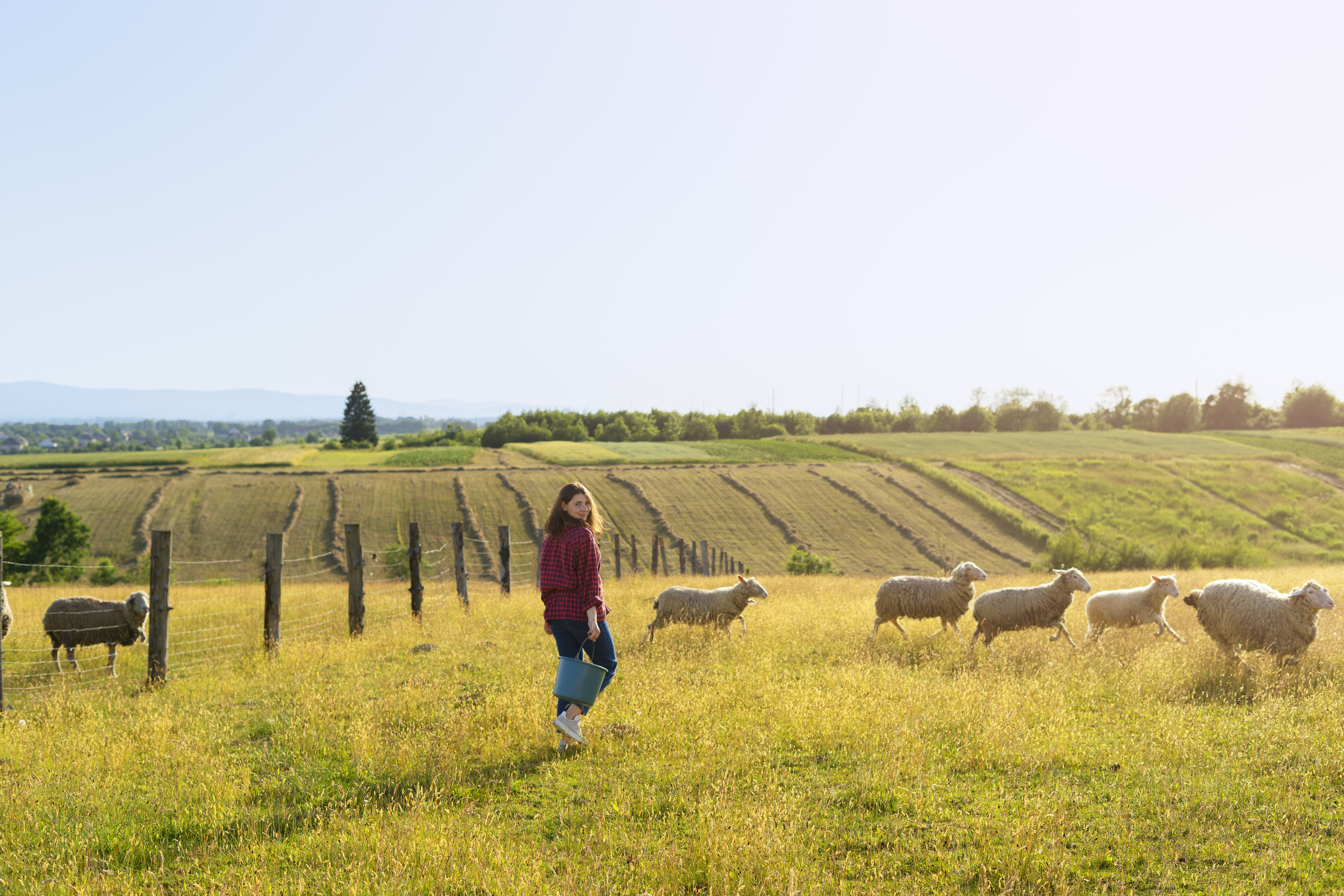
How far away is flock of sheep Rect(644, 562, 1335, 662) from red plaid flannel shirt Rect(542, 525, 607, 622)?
210 inches

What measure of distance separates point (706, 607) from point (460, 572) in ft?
25.5

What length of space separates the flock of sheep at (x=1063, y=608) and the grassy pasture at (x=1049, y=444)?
2855 inches

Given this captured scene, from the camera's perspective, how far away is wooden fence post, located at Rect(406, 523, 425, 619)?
15.6m

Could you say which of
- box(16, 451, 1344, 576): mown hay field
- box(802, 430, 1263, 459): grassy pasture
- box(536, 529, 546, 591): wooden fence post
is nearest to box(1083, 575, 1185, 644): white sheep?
box(536, 529, 546, 591): wooden fence post

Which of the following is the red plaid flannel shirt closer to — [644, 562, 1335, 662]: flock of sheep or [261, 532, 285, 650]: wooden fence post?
[644, 562, 1335, 662]: flock of sheep

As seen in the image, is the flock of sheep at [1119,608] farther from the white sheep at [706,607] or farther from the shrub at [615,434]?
the shrub at [615,434]

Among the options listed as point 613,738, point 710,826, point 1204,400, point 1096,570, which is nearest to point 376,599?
point 613,738

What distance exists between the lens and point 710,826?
509 cm

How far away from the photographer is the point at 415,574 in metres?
15.7

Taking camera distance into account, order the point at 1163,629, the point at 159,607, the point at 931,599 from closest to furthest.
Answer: the point at 159,607, the point at 1163,629, the point at 931,599

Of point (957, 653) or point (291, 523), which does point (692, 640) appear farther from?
point (291, 523)

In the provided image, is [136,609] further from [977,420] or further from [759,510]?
[977,420]

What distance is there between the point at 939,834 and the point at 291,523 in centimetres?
5704

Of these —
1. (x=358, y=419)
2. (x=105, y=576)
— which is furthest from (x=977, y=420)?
(x=105, y=576)
